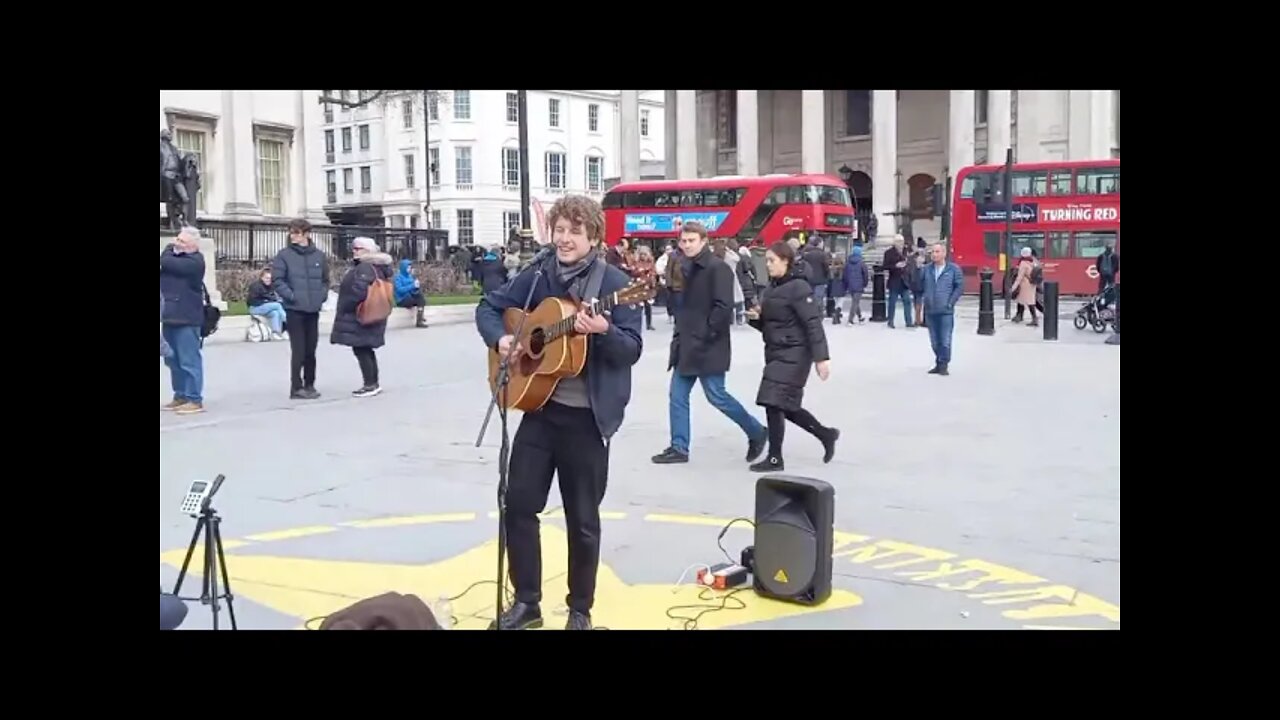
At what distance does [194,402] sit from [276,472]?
3.29 m

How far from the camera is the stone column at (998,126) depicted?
48219 millimetres

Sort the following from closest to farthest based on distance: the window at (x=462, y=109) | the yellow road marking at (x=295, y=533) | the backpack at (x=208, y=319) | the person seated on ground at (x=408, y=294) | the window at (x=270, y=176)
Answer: the yellow road marking at (x=295, y=533), the backpack at (x=208, y=319), the person seated on ground at (x=408, y=294), the window at (x=270, y=176), the window at (x=462, y=109)

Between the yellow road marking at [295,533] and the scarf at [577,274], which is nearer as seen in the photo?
the scarf at [577,274]

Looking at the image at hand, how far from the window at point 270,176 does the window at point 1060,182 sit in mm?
22000

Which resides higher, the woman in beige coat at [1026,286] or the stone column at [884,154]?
the stone column at [884,154]

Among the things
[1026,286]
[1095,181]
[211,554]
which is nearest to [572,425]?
[211,554]

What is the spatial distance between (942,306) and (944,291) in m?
0.20

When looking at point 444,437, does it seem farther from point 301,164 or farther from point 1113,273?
point 301,164

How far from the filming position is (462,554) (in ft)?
20.3

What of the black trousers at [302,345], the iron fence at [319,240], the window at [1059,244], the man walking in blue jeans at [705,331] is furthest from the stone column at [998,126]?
the man walking in blue jeans at [705,331]

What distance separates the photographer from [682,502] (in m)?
7.41

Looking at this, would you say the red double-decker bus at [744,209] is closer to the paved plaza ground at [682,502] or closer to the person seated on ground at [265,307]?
the person seated on ground at [265,307]

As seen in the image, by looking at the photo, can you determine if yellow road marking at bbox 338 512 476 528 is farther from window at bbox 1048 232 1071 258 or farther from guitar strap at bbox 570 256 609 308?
window at bbox 1048 232 1071 258
